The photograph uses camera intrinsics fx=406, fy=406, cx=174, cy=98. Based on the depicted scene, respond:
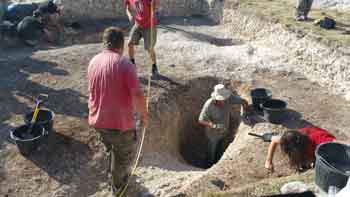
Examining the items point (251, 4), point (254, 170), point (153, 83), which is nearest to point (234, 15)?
point (251, 4)

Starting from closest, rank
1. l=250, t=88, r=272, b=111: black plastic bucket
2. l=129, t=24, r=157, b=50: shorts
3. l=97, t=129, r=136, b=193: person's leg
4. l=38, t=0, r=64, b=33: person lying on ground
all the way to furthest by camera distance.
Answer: l=97, t=129, r=136, b=193: person's leg < l=250, t=88, r=272, b=111: black plastic bucket < l=129, t=24, r=157, b=50: shorts < l=38, t=0, r=64, b=33: person lying on ground

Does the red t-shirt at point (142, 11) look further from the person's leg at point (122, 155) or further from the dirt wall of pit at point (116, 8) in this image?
the dirt wall of pit at point (116, 8)

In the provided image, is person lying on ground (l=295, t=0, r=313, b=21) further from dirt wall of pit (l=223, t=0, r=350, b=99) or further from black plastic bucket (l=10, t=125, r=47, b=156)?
black plastic bucket (l=10, t=125, r=47, b=156)

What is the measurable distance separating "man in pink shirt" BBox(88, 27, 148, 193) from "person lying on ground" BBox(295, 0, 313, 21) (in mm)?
7497

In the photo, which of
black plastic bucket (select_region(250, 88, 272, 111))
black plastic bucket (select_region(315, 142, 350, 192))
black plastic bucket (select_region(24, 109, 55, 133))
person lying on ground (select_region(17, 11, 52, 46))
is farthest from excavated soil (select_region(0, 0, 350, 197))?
black plastic bucket (select_region(315, 142, 350, 192))

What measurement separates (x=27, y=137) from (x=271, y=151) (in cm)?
416

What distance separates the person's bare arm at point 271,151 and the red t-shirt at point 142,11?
12.8 feet

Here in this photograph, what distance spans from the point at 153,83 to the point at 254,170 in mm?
3576

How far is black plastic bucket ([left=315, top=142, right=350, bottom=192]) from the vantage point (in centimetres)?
498

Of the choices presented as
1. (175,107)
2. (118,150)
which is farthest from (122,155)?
(175,107)

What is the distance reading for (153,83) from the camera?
941 centimetres

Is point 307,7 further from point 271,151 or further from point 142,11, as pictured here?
point 271,151

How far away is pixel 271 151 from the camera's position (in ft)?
21.2

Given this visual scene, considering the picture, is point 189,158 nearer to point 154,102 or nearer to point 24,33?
point 154,102
